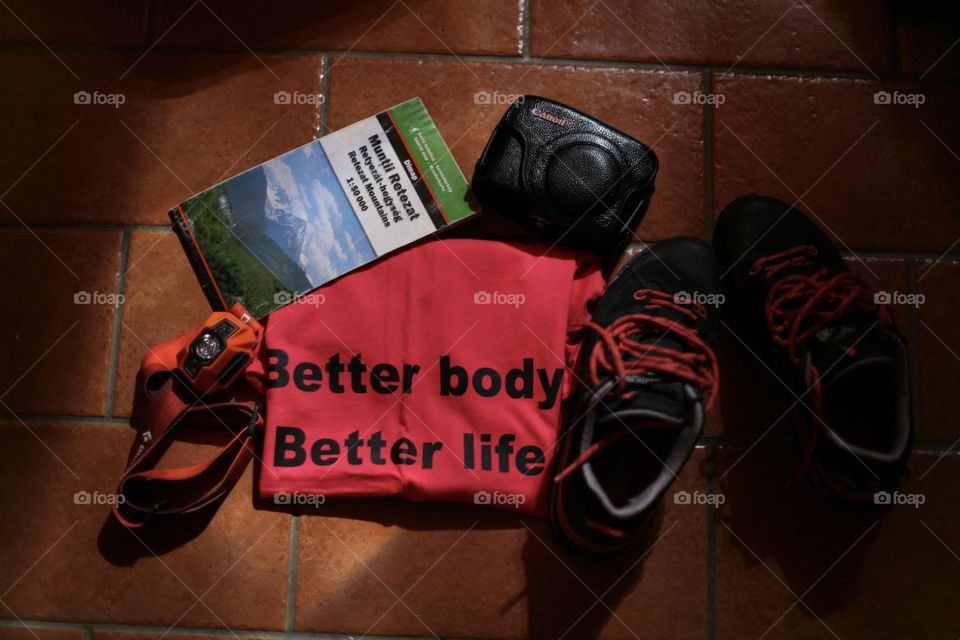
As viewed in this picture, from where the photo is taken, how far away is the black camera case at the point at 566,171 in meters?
0.96

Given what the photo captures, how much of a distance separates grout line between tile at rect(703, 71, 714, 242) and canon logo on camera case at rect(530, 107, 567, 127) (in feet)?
0.74

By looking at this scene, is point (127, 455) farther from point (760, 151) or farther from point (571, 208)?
point (760, 151)

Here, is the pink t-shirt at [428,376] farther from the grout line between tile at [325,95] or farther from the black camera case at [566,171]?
the grout line between tile at [325,95]

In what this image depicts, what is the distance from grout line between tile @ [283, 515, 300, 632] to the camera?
968 mm

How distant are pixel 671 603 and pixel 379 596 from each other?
0.39 meters

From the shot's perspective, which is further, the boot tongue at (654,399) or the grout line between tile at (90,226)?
the grout line between tile at (90,226)

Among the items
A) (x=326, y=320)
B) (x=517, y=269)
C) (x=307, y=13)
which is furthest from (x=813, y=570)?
(x=307, y=13)

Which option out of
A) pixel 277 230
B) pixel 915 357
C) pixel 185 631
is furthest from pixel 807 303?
pixel 185 631

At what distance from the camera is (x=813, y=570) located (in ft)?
3.20

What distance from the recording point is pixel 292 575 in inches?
38.4

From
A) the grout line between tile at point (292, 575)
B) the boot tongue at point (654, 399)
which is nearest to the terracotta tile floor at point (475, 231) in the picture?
the grout line between tile at point (292, 575)

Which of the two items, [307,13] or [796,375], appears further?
[307,13]

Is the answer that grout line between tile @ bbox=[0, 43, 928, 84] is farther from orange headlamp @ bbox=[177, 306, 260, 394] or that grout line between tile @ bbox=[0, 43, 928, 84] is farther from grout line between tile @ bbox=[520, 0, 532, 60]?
orange headlamp @ bbox=[177, 306, 260, 394]

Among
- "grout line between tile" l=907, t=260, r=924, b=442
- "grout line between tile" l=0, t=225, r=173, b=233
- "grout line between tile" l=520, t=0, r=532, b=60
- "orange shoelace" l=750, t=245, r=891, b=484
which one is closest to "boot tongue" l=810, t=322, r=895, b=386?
"orange shoelace" l=750, t=245, r=891, b=484
